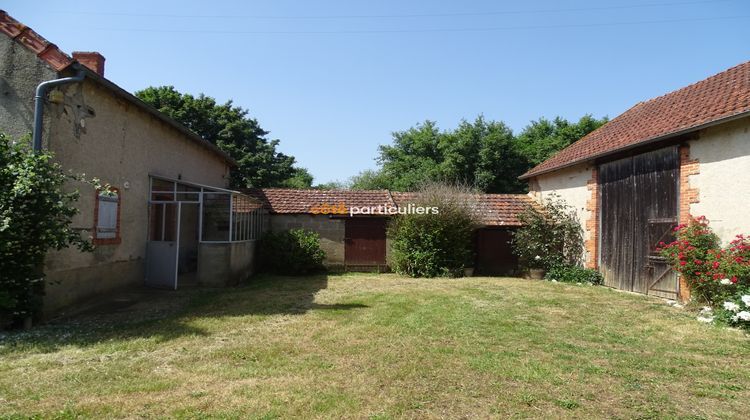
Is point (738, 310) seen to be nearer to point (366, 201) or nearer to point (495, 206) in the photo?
point (495, 206)

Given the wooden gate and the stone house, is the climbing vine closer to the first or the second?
the stone house

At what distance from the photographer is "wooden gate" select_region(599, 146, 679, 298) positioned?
986 centimetres

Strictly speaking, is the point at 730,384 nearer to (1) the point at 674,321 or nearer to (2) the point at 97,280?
(1) the point at 674,321

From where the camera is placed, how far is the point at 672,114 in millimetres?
10867

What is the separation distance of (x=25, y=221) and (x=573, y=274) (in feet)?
42.7

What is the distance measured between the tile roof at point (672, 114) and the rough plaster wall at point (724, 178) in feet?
1.36

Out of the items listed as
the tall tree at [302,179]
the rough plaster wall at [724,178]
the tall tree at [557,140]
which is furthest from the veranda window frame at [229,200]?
the tall tree at [302,179]

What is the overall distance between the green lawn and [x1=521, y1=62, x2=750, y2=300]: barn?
2.24 meters

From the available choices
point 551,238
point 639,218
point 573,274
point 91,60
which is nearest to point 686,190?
point 639,218

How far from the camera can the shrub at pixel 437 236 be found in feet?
45.6

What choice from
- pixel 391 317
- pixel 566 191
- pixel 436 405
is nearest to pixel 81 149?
pixel 391 317

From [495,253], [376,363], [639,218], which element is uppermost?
[639,218]

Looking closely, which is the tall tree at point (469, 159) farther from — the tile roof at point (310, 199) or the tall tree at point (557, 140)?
the tile roof at point (310, 199)

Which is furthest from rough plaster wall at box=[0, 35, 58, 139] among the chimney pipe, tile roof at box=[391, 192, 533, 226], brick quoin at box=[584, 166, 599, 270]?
brick quoin at box=[584, 166, 599, 270]
